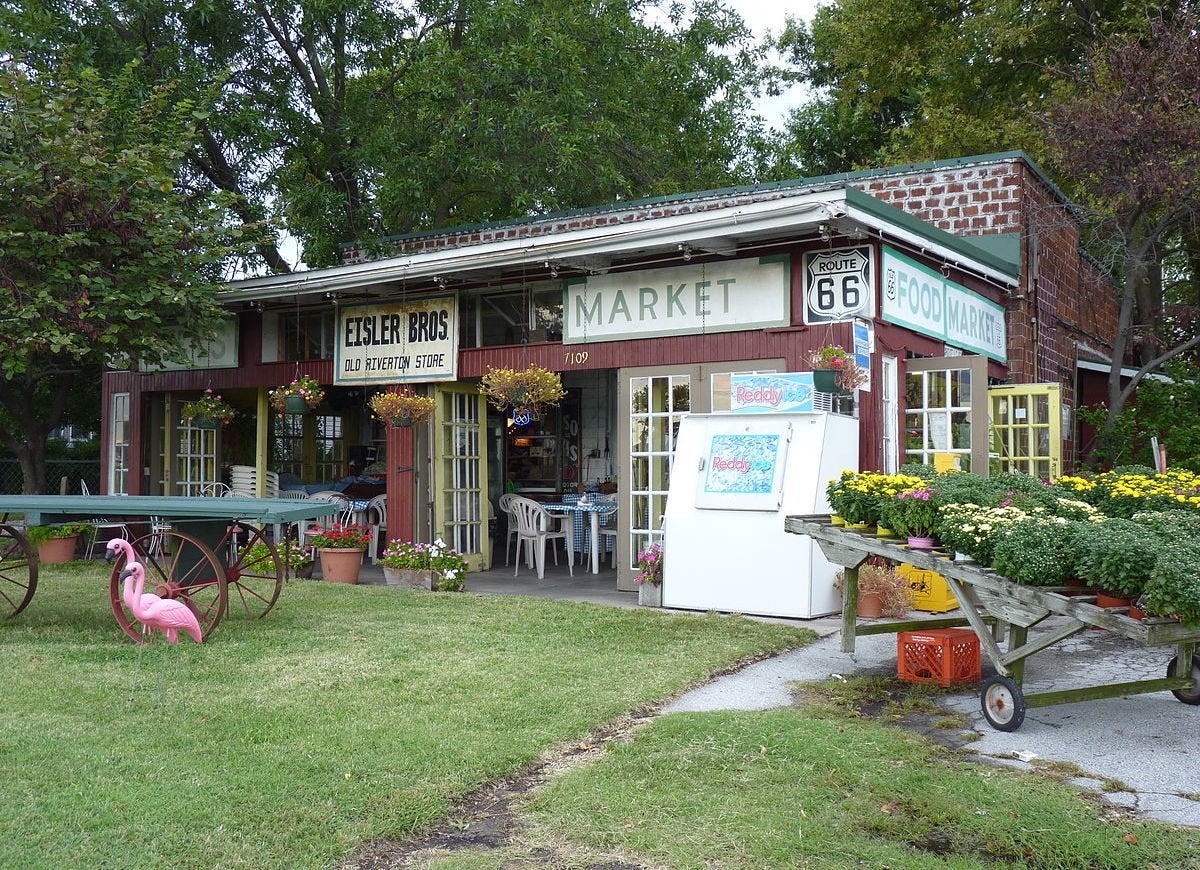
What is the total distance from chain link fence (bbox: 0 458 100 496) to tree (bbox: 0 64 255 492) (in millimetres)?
6800

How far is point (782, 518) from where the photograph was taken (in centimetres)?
886

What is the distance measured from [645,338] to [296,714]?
6042mm

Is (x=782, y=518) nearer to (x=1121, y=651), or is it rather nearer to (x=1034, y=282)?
(x=1121, y=651)

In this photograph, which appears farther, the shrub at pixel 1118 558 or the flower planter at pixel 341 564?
the flower planter at pixel 341 564

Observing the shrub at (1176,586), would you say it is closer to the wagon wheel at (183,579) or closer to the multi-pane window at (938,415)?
the multi-pane window at (938,415)

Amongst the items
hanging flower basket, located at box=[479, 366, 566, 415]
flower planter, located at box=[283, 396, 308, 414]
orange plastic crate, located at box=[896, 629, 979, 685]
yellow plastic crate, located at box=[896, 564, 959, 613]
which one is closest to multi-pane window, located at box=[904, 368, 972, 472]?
yellow plastic crate, located at box=[896, 564, 959, 613]

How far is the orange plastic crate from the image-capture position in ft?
21.3

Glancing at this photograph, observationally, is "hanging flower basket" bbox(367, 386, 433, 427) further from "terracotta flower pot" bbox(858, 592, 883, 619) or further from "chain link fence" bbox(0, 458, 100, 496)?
"chain link fence" bbox(0, 458, 100, 496)

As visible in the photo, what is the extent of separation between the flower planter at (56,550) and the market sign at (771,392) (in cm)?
864

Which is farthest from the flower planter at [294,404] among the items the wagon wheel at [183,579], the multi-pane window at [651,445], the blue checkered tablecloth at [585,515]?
the multi-pane window at [651,445]

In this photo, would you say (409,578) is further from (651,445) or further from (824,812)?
(824,812)

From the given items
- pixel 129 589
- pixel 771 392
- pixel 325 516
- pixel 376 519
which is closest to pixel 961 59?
pixel 771 392

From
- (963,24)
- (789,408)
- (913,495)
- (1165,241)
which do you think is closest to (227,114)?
(789,408)

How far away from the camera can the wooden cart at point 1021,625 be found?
193 inches
